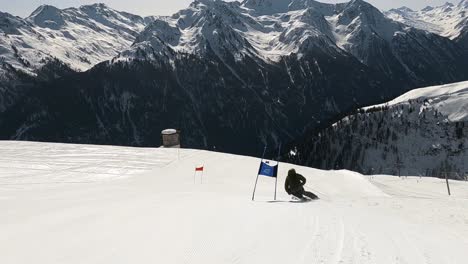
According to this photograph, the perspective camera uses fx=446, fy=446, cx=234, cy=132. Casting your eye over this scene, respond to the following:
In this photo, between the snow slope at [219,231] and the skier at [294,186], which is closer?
the snow slope at [219,231]

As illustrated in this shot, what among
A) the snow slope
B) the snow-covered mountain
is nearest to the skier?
the snow slope

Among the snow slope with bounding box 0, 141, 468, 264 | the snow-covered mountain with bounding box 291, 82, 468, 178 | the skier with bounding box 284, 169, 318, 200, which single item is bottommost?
the snow slope with bounding box 0, 141, 468, 264

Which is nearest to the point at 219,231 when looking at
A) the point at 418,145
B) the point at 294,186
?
the point at 294,186

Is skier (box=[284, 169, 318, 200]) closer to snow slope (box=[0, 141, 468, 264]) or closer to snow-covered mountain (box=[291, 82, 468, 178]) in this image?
snow slope (box=[0, 141, 468, 264])

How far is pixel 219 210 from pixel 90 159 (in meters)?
28.4

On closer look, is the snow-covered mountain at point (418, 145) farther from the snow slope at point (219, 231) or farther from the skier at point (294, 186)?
the snow slope at point (219, 231)

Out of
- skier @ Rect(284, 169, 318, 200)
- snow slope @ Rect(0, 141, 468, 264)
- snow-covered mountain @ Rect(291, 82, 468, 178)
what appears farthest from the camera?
snow-covered mountain @ Rect(291, 82, 468, 178)

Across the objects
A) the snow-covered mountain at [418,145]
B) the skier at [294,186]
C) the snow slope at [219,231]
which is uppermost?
the snow-covered mountain at [418,145]

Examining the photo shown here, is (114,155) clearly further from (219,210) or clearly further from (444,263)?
(444,263)

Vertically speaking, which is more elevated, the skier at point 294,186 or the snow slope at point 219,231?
the skier at point 294,186

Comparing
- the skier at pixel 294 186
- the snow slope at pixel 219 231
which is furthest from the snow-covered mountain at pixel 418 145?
the snow slope at pixel 219 231

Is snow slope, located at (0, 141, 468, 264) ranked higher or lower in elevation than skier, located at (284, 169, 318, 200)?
lower

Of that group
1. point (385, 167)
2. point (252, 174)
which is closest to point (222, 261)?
point (252, 174)

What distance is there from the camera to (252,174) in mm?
39500
